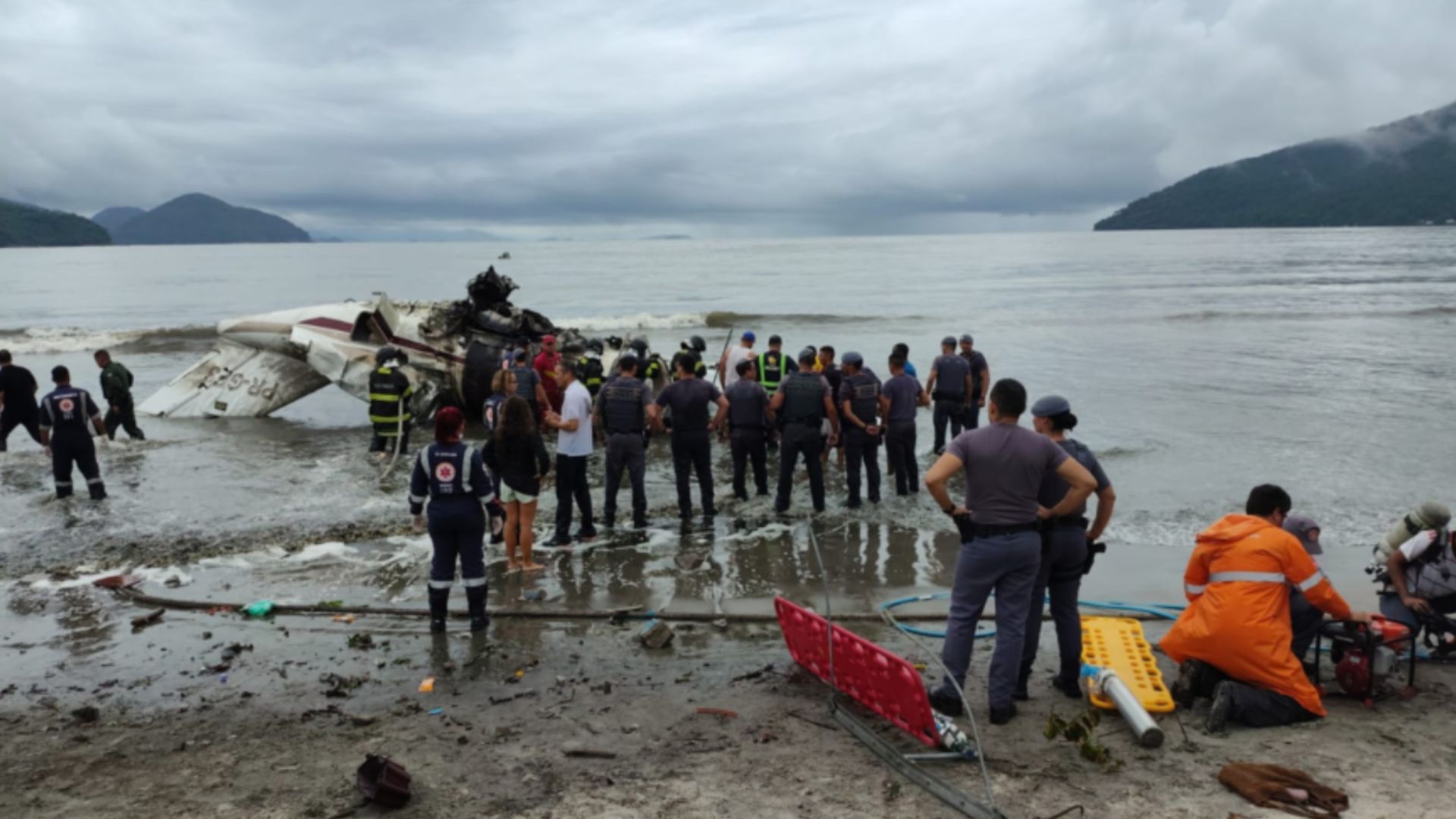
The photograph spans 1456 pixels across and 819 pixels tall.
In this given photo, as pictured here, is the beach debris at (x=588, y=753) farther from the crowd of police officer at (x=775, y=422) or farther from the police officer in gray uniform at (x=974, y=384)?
the police officer in gray uniform at (x=974, y=384)

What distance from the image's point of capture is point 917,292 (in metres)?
60.4

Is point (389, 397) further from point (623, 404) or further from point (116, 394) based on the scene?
point (623, 404)

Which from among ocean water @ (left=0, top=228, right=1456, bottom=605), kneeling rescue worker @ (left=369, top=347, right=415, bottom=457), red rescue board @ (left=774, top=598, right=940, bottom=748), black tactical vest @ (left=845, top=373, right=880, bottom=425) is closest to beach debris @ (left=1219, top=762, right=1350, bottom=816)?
red rescue board @ (left=774, top=598, right=940, bottom=748)

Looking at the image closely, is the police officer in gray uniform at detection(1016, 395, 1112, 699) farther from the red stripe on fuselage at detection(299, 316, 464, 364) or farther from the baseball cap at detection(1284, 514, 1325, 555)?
the red stripe on fuselage at detection(299, 316, 464, 364)

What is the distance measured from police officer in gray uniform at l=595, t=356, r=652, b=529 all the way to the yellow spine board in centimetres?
459

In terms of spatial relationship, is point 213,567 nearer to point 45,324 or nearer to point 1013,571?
point 1013,571

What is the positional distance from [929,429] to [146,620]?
11962 mm

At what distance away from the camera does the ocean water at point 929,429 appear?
31.1 ft

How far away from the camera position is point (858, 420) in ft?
35.6

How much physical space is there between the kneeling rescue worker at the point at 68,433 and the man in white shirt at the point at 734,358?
24.1 ft

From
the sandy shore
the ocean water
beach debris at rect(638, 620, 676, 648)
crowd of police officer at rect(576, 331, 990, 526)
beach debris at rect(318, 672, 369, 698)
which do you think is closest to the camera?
the sandy shore

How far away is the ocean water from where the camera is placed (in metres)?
9.48

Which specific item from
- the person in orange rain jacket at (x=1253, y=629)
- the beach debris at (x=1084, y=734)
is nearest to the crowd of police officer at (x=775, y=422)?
the person in orange rain jacket at (x=1253, y=629)

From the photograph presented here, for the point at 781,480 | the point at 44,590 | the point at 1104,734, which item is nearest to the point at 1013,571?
the point at 1104,734
